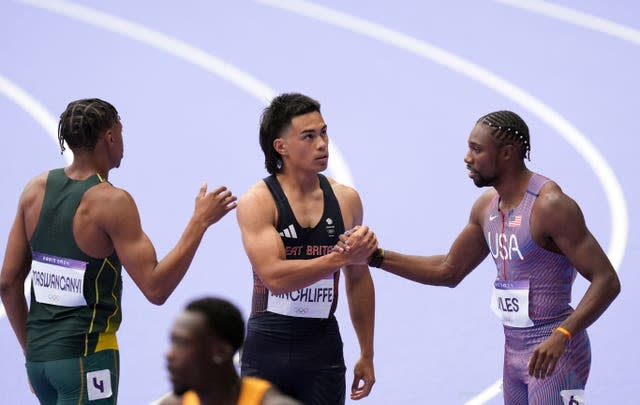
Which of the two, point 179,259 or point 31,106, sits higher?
point 31,106

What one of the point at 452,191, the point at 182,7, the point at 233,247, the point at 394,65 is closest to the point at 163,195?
the point at 233,247

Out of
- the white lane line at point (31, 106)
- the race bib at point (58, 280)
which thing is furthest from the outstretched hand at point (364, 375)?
the white lane line at point (31, 106)

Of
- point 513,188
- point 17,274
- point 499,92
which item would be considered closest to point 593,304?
point 513,188

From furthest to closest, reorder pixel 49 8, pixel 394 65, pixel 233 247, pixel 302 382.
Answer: pixel 49 8, pixel 394 65, pixel 233 247, pixel 302 382

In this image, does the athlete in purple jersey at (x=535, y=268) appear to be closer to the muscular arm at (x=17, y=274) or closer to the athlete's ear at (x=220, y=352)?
the muscular arm at (x=17, y=274)

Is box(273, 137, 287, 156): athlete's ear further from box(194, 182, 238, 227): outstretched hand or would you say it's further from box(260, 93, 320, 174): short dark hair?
box(194, 182, 238, 227): outstretched hand

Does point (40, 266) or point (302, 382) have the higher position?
point (40, 266)

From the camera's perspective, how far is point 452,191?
33.7ft

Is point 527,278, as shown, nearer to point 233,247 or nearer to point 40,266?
point 40,266

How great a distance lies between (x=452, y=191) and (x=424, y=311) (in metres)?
1.75

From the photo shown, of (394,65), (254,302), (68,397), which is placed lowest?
(68,397)

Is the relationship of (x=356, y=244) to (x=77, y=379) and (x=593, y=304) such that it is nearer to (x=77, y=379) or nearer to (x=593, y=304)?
(x=593, y=304)

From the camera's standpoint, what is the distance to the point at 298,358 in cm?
552

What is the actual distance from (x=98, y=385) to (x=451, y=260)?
199 centimetres
